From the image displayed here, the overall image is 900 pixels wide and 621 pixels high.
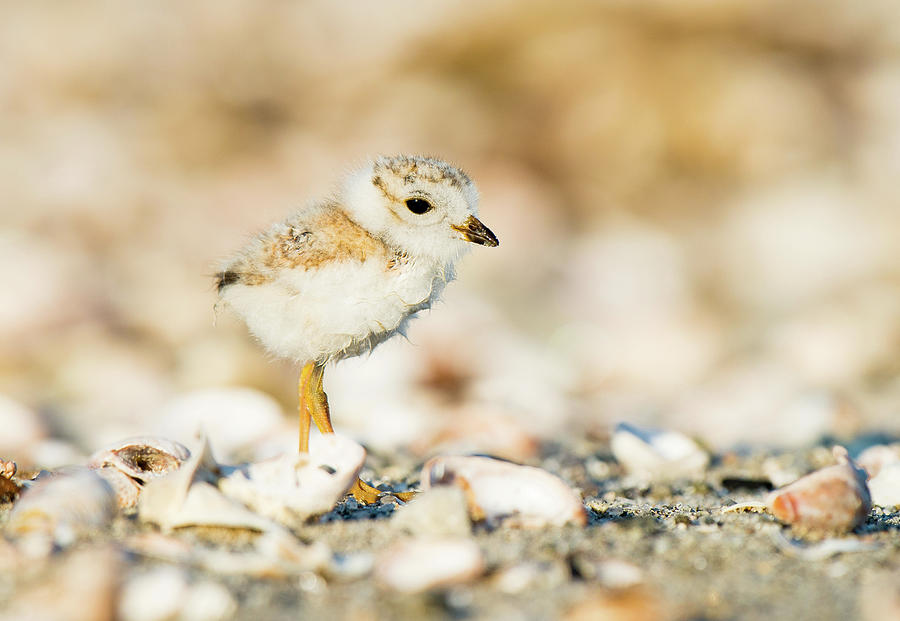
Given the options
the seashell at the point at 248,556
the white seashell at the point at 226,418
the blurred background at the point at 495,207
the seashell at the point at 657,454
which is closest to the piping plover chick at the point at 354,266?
the seashell at the point at 248,556

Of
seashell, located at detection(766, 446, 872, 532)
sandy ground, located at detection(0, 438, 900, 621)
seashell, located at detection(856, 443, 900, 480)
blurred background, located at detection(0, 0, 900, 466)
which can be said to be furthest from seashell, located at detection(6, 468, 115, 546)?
seashell, located at detection(856, 443, 900, 480)

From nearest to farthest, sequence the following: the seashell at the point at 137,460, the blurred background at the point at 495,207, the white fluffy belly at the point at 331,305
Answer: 1. the seashell at the point at 137,460
2. the white fluffy belly at the point at 331,305
3. the blurred background at the point at 495,207

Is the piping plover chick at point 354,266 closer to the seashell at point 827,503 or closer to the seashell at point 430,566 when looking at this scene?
→ the seashell at point 430,566

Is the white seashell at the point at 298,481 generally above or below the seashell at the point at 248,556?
above

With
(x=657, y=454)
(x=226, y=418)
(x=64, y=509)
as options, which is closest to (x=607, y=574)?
(x=64, y=509)

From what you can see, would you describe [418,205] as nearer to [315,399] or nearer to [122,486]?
[315,399]

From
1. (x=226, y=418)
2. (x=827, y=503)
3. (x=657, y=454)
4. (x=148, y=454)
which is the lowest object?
(x=827, y=503)

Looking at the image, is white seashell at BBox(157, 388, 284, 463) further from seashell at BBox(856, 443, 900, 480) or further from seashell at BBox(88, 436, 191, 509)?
seashell at BBox(856, 443, 900, 480)
